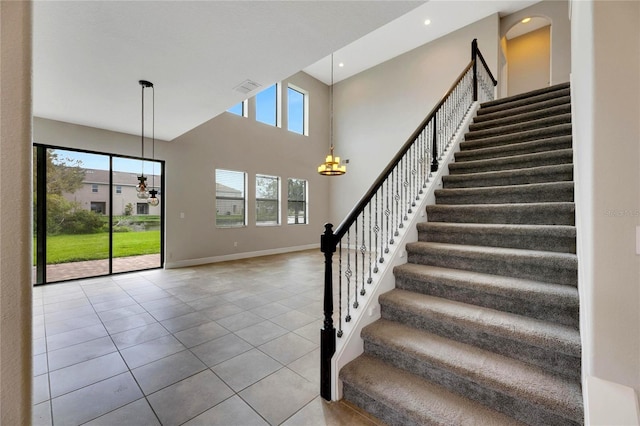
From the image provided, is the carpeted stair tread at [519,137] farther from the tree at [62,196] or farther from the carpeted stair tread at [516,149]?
the tree at [62,196]

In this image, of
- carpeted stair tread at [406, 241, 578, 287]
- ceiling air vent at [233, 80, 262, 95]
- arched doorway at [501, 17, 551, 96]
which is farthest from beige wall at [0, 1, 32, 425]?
arched doorway at [501, 17, 551, 96]

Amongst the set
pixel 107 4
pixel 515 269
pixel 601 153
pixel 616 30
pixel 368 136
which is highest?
pixel 368 136

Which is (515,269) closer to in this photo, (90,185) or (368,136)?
(90,185)

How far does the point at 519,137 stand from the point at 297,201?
6.22 meters

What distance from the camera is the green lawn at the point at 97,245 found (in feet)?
15.5

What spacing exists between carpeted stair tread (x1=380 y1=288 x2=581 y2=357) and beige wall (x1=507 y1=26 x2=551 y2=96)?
816 cm

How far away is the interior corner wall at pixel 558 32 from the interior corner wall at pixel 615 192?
23.6 ft

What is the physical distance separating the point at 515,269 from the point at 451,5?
692 centimetres

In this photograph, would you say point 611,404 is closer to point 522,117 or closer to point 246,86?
point 246,86

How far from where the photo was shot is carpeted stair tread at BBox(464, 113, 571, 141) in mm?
3370

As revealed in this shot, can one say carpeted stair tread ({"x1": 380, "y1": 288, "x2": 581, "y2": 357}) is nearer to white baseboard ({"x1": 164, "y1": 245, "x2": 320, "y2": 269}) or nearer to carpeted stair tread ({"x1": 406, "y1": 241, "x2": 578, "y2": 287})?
carpeted stair tread ({"x1": 406, "y1": 241, "x2": 578, "y2": 287})

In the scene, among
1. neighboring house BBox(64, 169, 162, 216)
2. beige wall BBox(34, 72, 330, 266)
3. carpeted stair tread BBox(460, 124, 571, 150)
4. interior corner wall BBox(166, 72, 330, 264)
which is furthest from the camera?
interior corner wall BBox(166, 72, 330, 264)

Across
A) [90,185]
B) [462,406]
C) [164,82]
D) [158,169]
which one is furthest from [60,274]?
[462,406]

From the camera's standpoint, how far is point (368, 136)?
8602mm
